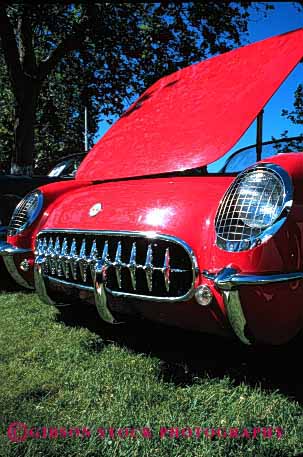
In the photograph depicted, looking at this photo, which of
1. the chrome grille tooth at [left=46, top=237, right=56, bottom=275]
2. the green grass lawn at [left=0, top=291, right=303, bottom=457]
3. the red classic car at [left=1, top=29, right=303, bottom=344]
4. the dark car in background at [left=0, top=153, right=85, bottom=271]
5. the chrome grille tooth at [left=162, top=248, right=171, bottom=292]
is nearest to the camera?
the green grass lawn at [left=0, top=291, right=303, bottom=457]

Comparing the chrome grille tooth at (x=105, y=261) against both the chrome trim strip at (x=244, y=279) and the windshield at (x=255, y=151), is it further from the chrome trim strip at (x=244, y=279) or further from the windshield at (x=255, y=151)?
the windshield at (x=255, y=151)

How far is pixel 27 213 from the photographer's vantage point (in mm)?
2951

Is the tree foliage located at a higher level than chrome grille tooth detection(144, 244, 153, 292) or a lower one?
higher

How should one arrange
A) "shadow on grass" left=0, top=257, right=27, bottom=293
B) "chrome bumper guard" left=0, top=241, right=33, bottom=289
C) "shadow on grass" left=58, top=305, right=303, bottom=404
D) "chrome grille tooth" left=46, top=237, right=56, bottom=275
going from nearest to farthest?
"shadow on grass" left=58, top=305, right=303, bottom=404
"chrome grille tooth" left=46, top=237, right=56, bottom=275
"chrome bumper guard" left=0, top=241, right=33, bottom=289
"shadow on grass" left=0, top=257, right=27, bottom=293

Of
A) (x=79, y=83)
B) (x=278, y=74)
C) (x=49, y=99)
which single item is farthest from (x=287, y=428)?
(x=49, y=99)

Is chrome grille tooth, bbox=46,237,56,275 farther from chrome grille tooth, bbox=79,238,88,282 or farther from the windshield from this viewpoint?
the windshield

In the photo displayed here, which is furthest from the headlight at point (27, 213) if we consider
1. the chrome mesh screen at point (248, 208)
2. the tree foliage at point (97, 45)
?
the tree foliage at point (97, 45)

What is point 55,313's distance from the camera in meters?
3.31

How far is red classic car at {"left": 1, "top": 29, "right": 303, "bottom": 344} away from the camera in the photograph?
5.71 ft

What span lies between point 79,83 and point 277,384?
37.3ft

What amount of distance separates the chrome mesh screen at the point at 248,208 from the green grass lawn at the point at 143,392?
0.71 m

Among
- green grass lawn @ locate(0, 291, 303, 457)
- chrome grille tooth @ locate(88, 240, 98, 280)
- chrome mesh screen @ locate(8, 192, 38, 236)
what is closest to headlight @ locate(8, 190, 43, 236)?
chrome mesh screen @ locate(8, 192, 38, 236)

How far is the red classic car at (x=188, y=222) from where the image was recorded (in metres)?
1.74

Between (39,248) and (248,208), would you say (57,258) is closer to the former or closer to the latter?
(39,248)
